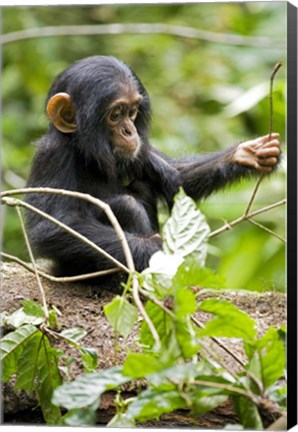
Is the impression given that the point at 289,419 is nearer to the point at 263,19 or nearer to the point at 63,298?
the point at 63,298

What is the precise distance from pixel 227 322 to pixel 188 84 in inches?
200

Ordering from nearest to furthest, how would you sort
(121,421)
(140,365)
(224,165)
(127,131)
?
(140,365) → (121,421) → (127,131) → (224,165)

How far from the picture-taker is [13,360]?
407 centimetres

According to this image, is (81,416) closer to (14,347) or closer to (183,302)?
(183,302)

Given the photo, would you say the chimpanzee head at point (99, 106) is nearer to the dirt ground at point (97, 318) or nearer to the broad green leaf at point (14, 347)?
the dirt ground at point (97, 318)

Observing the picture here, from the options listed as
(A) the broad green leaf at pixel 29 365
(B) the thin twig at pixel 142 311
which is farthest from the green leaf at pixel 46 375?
(B) the thin twig at pixel 142 311

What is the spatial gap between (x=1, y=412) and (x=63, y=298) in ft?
1.98

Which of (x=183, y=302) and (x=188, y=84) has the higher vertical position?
(x=183, y=302)

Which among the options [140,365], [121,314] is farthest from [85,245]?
[140,365]

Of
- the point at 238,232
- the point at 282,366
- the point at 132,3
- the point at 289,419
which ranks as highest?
the point at 132,3

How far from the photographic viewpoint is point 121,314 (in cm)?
339

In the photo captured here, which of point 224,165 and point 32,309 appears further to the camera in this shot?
point 224,165

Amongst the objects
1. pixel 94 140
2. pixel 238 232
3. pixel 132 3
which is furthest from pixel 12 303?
pixel 238 232

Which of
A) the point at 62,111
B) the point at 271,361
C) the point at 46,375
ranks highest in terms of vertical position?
the point at 62,111
